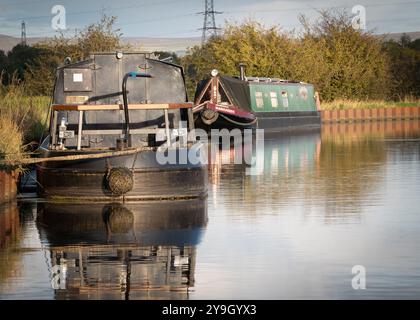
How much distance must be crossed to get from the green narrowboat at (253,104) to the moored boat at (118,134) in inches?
958

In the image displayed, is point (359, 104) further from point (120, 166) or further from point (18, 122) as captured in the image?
point (120, 166)

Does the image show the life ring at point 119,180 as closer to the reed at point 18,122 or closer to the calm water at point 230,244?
the calm water at point 230,244

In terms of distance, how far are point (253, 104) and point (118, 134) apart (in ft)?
99.7

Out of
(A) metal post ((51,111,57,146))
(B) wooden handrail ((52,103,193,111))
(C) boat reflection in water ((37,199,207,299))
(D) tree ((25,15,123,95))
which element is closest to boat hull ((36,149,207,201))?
(C) boat reflection in water ((37,199,207,299))

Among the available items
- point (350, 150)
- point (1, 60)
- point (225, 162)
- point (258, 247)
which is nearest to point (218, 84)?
point (350, 150)

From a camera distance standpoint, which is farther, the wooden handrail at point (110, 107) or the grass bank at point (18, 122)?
the grass bank at point (18, 122)

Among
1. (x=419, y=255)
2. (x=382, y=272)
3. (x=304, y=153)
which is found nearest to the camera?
(x=382, y=272)

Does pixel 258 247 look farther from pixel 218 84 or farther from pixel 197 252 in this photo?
pixel 218 84

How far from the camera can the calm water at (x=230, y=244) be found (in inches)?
468

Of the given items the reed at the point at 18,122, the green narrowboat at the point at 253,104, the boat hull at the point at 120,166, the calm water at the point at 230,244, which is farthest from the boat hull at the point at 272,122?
the boat hull at the point at 120,166
